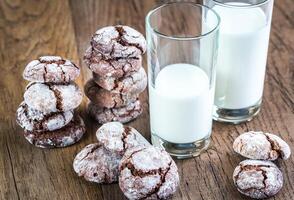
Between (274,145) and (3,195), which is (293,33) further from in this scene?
(3,195)

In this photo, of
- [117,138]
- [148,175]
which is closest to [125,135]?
[117,138]

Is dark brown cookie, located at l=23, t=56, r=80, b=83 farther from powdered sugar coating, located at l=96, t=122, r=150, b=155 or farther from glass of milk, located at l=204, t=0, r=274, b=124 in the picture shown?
glass of milk, located at l=204, t=0, r=274, b=124

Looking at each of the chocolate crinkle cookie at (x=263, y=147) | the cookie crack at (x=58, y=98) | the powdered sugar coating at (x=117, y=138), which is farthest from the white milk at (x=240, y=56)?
the cookie crack at (x=58, y=98)

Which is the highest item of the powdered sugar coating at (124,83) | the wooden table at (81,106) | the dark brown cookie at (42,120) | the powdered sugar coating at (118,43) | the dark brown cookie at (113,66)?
the powdered sugar coating at (118,43)

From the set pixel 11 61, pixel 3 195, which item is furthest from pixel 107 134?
pixel 11 61

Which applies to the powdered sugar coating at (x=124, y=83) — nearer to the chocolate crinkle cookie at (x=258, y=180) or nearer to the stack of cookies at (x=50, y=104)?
the stack of cookies at (x=50, y=104)

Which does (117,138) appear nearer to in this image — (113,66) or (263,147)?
(113,66)
